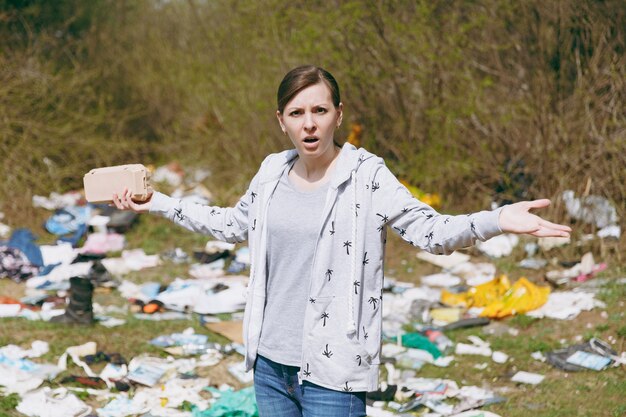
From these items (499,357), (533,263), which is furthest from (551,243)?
(499,357)

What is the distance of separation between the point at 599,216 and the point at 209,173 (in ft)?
17.7

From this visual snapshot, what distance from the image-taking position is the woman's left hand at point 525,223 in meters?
2.68

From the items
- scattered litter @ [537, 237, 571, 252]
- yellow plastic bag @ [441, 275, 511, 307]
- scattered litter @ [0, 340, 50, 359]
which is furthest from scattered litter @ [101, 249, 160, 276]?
scattered litter @ [537, 237, 571, 252]

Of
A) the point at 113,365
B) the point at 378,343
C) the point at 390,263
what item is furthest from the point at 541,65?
the point at 378,343

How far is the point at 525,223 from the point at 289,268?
0.79 metres

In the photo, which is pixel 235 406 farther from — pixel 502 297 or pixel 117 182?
pixel 502 297

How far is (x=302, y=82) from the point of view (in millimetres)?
2943

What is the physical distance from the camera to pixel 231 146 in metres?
11.7

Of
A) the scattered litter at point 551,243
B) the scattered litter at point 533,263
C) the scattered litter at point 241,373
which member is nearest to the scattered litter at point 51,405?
the scattered litter at point 241,373

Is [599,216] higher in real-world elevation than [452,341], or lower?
higher

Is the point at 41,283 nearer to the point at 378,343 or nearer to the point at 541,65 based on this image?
the point at 541,65

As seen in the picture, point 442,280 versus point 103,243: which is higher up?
point 103,243

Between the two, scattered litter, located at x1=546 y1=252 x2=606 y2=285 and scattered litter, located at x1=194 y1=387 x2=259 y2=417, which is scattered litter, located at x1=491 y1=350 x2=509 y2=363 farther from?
scattered litter, located at x1=194 y1=387 x2=259 y2=417

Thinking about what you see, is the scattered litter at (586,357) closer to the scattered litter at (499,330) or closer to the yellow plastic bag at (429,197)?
the scattered litter at (499,330)
